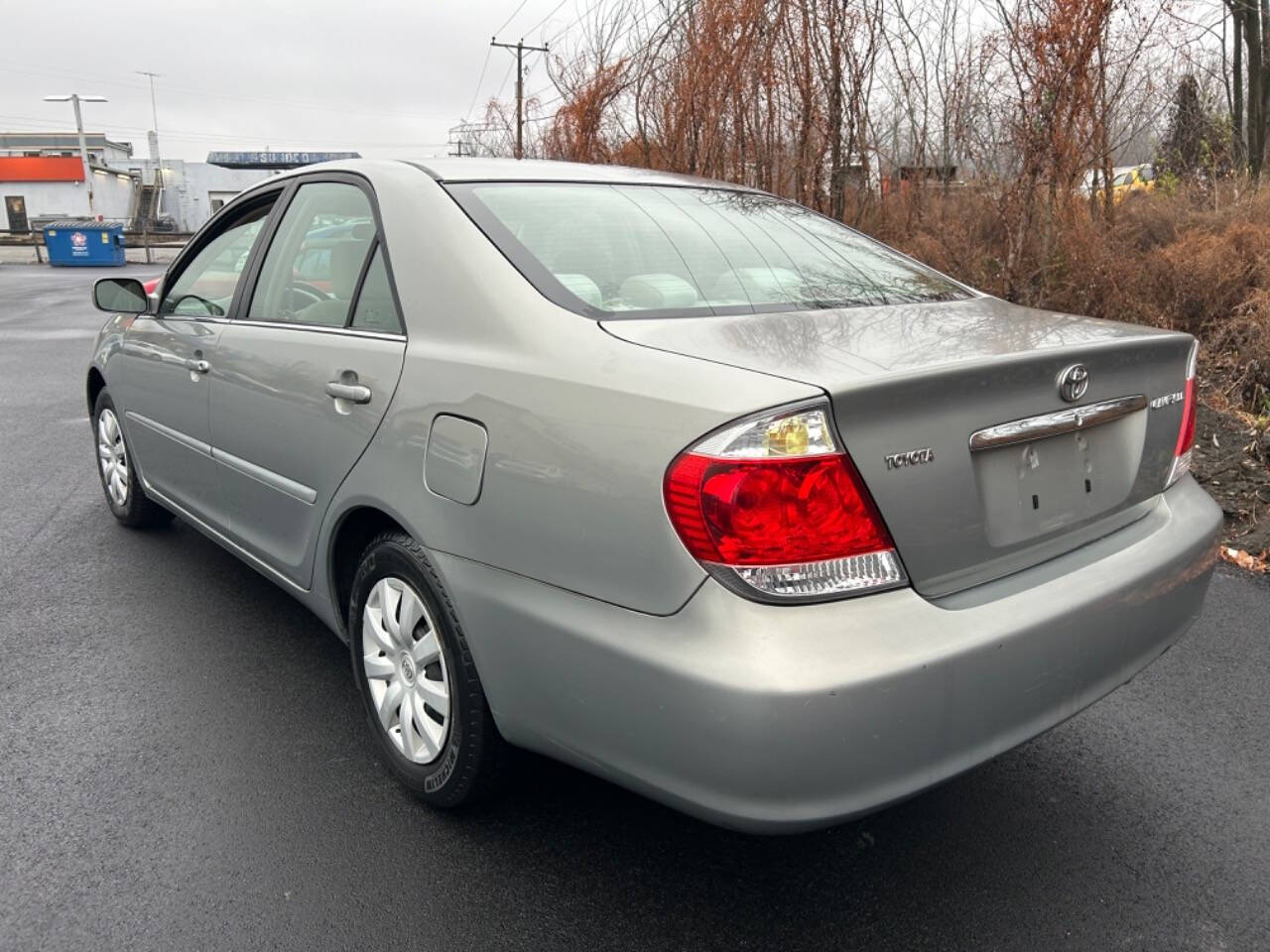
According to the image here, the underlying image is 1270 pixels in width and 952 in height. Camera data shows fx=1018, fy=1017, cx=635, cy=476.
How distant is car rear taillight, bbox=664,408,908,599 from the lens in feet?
5.82

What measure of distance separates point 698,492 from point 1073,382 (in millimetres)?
891

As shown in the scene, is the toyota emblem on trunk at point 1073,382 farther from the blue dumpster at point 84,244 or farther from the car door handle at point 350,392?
the blue dumpster at point 84,244

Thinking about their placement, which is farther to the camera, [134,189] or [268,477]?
A: [134,189]

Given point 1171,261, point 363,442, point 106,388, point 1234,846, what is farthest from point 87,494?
point 1171,261

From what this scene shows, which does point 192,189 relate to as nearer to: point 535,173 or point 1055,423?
point 535,173

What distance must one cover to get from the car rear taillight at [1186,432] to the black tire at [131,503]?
13.0 ft

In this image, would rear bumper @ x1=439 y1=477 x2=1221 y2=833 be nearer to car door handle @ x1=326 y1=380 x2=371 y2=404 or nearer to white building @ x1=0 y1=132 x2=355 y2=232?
car door handle @ x1=326 y1=380 x2=371 y2=404

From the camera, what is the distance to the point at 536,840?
2.47m

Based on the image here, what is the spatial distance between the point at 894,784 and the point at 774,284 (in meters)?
1.29

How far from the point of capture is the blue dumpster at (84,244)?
32031 mm

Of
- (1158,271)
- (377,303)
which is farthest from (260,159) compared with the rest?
(377,303)

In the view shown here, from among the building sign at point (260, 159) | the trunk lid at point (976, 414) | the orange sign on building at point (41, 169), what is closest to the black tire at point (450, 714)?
the trunk lid at point (976, 414)

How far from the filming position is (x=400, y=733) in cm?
260

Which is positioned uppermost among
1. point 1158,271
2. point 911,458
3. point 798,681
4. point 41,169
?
point 41,169
